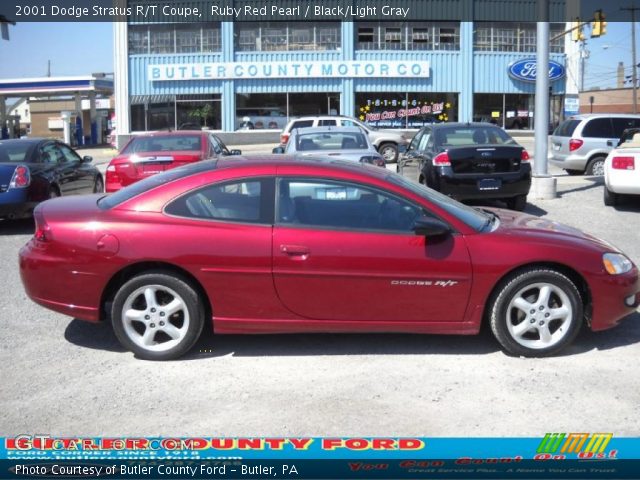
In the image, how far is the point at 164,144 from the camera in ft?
40.8

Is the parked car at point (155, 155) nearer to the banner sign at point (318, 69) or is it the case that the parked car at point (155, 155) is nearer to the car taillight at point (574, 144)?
the car taillight at point (574, 144)

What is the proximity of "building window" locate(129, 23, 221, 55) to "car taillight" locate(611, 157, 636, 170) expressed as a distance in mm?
26817

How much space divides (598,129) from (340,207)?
44.4ft

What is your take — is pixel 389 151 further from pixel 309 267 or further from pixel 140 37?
pixel 309 267

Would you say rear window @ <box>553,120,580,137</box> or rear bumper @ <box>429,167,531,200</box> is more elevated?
rear window @ <box>553,120,580,137</box>

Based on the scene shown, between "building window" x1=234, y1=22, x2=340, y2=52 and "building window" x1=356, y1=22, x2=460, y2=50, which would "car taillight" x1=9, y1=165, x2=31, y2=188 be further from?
"building window" x1=356, y1=22, x2=460, y2=50

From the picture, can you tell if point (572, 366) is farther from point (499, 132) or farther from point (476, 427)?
point (499, 132)

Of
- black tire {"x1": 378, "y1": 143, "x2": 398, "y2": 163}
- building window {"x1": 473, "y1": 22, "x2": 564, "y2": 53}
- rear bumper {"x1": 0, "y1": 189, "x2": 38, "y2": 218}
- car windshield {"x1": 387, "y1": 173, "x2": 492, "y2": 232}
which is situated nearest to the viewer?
car windshield {"x1": 387, "y1": 173, "x2": 492, "y2": 232}

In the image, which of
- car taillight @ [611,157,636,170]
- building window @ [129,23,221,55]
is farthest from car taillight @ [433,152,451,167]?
building window @ [129,23,221,55]

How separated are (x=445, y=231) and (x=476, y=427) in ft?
4.95

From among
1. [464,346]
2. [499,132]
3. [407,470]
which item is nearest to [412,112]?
[499,132]

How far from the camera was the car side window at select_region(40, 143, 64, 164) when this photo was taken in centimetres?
1173

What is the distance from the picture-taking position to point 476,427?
4.19 metres

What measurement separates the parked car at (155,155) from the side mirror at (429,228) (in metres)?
7.22
